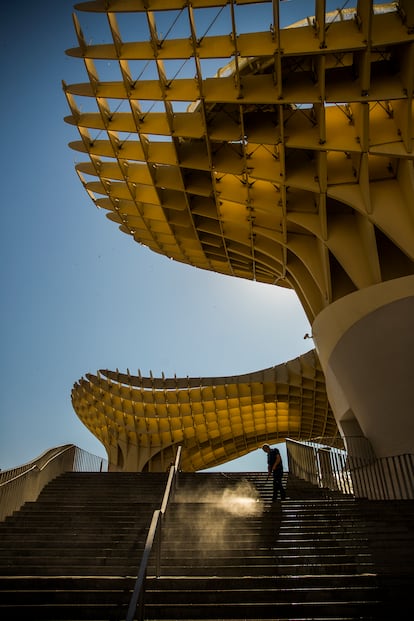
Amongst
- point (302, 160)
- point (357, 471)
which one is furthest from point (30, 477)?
point (302, 160)

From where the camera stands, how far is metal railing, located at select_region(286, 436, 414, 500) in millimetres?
13102

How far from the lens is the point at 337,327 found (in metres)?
15.3

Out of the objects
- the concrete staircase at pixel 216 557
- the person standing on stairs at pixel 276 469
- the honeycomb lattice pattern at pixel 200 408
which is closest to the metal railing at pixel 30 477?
the concrete staircase at pixel 216 557

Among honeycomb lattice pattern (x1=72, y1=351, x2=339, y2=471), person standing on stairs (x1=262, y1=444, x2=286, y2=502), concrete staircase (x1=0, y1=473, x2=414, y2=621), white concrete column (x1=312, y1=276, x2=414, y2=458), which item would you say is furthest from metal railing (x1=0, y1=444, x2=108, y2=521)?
honeycomb lattice pattern (x1=72, y1=351, x2=339, y2=471)

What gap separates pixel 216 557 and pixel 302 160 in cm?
1214

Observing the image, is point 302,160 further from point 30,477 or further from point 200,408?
point 200,408

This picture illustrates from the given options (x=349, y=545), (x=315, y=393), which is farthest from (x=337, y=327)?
(x=315, y=393)

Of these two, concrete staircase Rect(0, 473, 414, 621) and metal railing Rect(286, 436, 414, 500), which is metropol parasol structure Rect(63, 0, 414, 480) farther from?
concrete staircase Rect(0, 473, 414, 621)

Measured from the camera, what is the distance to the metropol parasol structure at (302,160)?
1109 centimetres

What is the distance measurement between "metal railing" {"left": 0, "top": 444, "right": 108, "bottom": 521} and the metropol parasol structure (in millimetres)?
10409

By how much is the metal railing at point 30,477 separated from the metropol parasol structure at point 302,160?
10.4 meters

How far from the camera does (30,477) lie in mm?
12570

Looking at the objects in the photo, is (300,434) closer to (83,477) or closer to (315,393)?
(315,393)

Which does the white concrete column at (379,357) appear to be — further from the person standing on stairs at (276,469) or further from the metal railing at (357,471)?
the person standing on stairs at (276,469)
